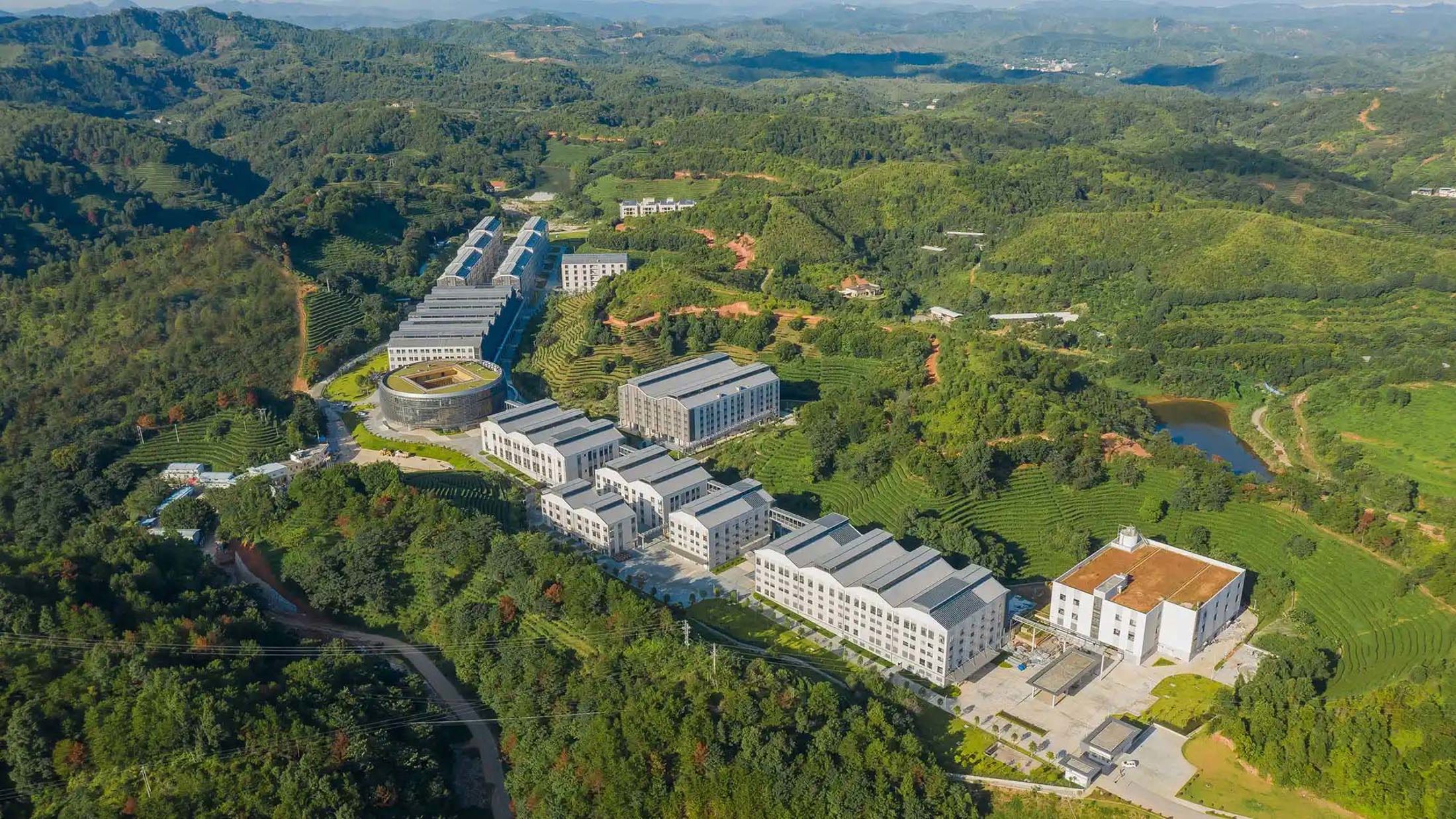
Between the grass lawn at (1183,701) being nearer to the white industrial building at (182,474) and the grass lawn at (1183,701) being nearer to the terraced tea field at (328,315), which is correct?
the white industrial building at (182,474)

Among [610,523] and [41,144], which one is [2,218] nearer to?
[41,144]

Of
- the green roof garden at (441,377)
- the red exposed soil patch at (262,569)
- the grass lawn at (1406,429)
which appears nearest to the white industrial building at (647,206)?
the green roof garden at (441,377)

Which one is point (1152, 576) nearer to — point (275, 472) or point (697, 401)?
point (697, 401)

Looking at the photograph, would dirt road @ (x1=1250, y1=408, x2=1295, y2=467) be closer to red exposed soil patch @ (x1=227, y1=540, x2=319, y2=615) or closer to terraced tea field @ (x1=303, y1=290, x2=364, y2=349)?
red exposed soil patch @ (x1=227, y1=540, x2=319, y2=615)

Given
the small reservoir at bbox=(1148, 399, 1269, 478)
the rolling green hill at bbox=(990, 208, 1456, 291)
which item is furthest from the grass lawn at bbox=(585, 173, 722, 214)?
A: the small reservoir at bbox=(1148, 399, 1269, 478)

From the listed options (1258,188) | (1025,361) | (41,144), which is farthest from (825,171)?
(41,144)

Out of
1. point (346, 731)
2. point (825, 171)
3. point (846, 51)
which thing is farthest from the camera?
point (846, 51)
